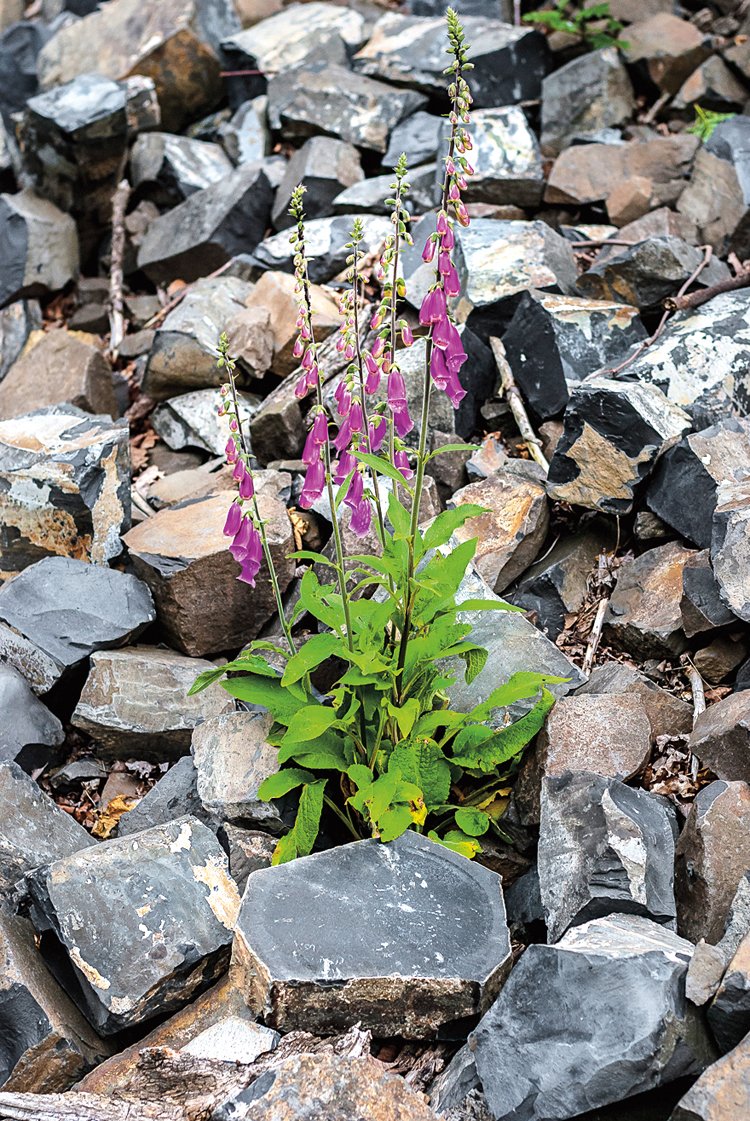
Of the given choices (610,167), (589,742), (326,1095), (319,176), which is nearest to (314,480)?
(589,742)

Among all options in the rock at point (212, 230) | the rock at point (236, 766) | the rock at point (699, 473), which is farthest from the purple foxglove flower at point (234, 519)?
the rock at point (212, 230)

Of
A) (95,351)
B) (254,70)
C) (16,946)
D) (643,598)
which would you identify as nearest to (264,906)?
(16,946)

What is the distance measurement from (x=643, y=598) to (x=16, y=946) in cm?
307

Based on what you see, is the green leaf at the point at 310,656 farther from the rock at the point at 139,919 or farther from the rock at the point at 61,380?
the rock at the point at 61,380

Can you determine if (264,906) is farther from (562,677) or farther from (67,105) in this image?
(67,105)

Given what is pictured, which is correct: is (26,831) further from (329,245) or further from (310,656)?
(329,245)

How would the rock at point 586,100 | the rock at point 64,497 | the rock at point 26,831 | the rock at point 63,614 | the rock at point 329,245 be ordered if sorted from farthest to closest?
the rock at point 586,100 < the rock at point 329,245 < the rock at point 64,497 < the rock at point 63,614 < the rock at point 26,831

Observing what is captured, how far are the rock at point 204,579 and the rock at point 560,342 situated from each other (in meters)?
1.68

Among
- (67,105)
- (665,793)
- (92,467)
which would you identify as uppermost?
(67,105)

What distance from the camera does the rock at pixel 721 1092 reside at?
2.63 metres

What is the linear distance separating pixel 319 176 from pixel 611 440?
471 cm

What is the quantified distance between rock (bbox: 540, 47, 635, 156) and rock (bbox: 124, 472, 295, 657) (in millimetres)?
5341

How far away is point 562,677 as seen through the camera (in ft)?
14.6

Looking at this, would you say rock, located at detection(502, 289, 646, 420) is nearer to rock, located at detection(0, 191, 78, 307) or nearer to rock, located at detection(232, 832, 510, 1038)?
rock, located at detection(232, 832, 510, 1038)
